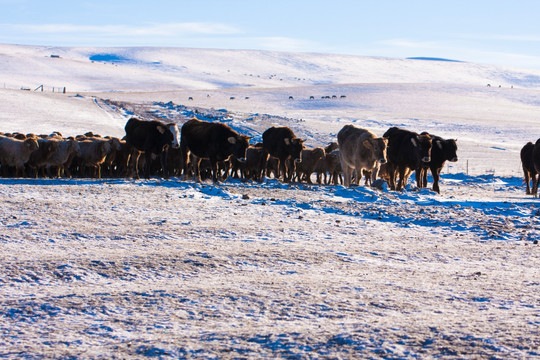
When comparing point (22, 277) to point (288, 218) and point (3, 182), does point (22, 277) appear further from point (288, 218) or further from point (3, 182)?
point (3, 182)

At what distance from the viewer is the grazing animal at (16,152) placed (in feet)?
63.7

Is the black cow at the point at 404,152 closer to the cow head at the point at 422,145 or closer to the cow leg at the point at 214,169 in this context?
the cow head at the point at 422,145

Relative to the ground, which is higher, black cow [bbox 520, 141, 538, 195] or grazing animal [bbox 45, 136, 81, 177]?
black cow [bbox 520, 141, 538, 195]

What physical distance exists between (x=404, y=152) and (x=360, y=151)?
5.72 feet

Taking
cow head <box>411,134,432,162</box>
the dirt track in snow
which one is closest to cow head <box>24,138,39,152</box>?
the dirt track in snow

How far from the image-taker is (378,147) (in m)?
19.1

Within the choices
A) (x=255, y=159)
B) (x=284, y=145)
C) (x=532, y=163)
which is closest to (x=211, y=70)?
(x=255, y=159)

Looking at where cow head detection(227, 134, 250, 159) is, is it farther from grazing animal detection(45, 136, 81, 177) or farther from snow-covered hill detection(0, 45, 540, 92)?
snow-covered hill detection(0, 45, 540, 92)

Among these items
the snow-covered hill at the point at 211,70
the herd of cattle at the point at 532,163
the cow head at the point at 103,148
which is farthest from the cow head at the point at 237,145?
the snow-covered hill at the point at 211,70

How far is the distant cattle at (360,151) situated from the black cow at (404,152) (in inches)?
40.0

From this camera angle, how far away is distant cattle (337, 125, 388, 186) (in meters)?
19.2

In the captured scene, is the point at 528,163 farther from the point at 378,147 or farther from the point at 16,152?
the point at 16,152

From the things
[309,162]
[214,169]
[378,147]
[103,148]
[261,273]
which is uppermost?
[378,147]

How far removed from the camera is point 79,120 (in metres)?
46.2
